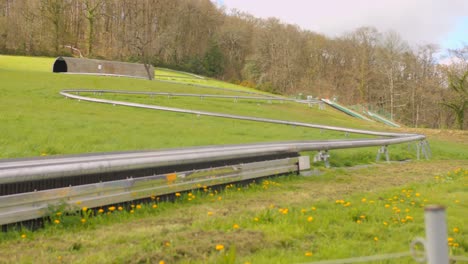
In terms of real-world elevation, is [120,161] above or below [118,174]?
above

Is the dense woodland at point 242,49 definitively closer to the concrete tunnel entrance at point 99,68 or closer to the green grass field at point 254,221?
the concrete tunnel entrance at point 99,68

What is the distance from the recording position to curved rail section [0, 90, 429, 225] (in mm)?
5266

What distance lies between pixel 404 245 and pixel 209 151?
4.41 meters

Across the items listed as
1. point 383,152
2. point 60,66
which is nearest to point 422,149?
point 383,152

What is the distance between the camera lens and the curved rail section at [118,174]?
207 inches

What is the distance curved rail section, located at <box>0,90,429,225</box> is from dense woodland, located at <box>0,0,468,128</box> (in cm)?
5447

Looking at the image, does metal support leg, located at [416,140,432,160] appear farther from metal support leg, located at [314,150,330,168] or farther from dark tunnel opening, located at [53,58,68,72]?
dark tunnel opening, located at [53,58,68,72]

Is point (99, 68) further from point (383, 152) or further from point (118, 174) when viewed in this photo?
point (118, 174)

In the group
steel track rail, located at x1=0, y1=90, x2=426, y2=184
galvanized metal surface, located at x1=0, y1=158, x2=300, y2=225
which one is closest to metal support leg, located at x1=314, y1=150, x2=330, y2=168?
steel track rail, located at x1=0, y1=90, x2=426, y2=184

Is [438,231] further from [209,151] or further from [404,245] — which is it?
[209,151]

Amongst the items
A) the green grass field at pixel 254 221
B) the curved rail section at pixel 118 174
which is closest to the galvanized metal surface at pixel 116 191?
the curved rail section at pixel 118 174

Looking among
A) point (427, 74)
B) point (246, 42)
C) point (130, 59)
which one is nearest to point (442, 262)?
point (427, 74)

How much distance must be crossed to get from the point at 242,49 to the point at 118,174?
9801cm

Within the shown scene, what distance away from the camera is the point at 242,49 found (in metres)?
102
